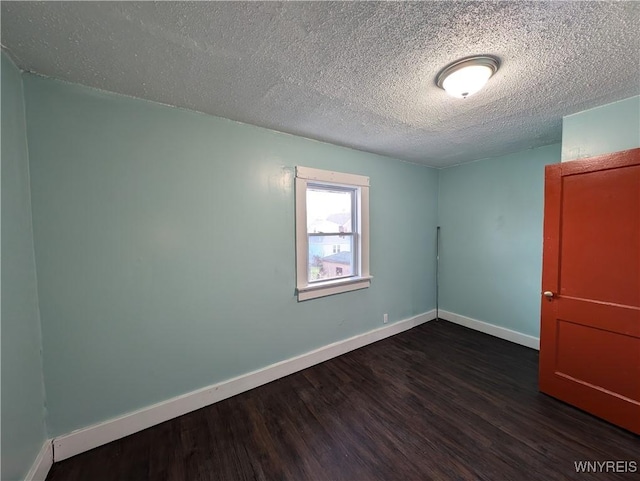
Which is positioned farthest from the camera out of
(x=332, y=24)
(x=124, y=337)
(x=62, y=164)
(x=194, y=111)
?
(x=194, y=111)

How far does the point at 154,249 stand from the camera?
185cm

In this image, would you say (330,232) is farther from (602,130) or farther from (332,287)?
(602,130)

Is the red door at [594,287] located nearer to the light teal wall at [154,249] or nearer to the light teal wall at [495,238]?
the light teal wall at [495,238]

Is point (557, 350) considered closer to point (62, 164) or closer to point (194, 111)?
point (194, 111)

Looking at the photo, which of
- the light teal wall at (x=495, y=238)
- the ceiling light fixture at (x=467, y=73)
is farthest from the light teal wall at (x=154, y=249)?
the light teal wall at (x=495, y=238)

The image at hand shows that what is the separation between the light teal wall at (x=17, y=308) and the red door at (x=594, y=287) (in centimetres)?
373

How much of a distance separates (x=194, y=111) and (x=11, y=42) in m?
0.93

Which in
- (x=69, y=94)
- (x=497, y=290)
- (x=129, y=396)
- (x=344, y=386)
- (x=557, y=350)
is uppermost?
(x=69, y=94)

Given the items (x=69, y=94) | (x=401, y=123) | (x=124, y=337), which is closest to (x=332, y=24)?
(x=401, y=123)

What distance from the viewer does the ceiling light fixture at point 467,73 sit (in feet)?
4.43

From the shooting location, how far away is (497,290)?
3.33 metres

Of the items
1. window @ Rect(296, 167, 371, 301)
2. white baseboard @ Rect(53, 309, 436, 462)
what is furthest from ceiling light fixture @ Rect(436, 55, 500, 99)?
Answer: white baseboard @ Rect(53, 309, 436, 462)

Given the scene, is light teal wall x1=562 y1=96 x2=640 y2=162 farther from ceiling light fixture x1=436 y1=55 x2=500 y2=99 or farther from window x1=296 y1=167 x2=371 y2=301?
window x1=296 y1=167 x2=371 y2=301

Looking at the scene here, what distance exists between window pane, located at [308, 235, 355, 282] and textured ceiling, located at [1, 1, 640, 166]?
133 centimetres
